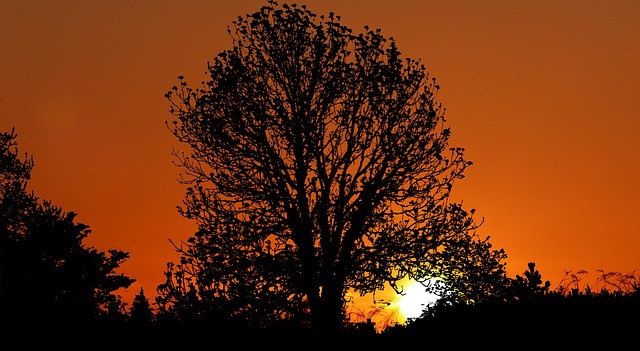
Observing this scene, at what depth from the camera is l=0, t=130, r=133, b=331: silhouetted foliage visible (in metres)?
31.4

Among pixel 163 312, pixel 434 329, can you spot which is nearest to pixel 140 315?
pixel 163 312

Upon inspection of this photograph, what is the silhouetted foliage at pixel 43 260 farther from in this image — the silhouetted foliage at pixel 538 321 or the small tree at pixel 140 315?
the silhouetted foliage at pixel 538 321

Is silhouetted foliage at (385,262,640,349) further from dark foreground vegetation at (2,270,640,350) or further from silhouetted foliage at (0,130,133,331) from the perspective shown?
silhouetted foliage at (0,130,133,331)

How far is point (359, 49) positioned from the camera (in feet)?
88.3

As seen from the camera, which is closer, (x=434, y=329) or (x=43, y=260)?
(x=434, y=329)

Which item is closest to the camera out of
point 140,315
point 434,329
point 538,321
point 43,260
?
point 538,321

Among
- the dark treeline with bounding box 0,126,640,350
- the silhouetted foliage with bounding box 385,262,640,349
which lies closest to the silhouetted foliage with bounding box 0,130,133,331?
the dark treeline with bounding box 0,126,640,350

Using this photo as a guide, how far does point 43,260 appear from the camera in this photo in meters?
35.7

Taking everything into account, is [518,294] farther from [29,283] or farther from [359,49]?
[29,283]

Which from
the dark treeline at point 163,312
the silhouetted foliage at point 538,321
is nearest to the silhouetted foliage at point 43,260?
the dark treeline at point 163,312

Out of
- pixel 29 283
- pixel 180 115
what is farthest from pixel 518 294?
pixel 29 283

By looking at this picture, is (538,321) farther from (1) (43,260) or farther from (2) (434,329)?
(1) (43,260)

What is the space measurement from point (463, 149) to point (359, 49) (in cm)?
479

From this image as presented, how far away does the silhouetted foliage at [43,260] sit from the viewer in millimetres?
31438
